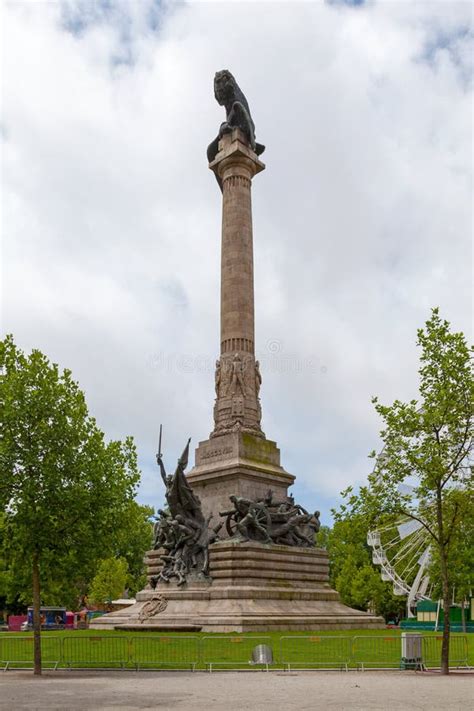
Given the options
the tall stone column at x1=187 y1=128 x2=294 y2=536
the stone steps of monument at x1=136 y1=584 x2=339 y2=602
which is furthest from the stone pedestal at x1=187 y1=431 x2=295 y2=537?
the stone steps of monument at x1=136 y1=584 x2=339 y2=602

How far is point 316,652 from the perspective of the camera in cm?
2059

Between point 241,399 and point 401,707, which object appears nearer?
point 401,707

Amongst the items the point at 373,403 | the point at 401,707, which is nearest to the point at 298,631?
the point at 373,403

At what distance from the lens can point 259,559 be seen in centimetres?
2956

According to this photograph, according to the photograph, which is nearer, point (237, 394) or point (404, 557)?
point (237, 394)

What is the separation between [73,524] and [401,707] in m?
10.6

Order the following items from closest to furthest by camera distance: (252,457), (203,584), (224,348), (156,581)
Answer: (203,584) → (156,581) → (252,457) → (224,348)

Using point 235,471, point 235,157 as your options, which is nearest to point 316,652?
point 235,471

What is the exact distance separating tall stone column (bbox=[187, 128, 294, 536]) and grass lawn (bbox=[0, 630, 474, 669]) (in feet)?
34.4

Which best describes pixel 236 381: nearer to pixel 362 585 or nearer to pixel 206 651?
pixel 206 651

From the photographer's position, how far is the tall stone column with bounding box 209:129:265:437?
115 feet

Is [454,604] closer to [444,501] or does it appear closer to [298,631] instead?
[298,631]

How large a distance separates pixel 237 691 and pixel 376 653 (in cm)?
779

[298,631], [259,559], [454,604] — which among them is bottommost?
[454,604]
